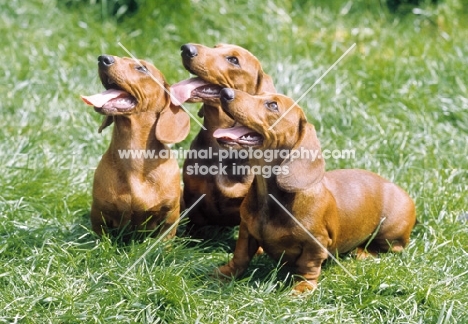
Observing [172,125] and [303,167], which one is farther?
[172,125]

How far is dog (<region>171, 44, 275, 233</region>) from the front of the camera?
5.09m

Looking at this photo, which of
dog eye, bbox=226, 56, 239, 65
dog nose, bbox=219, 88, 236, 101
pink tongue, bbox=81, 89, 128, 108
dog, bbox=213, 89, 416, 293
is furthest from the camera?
dog eye, bbox=226, 56, 239, 65

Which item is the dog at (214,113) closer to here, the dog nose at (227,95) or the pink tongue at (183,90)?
the pink tongue at (183,90)

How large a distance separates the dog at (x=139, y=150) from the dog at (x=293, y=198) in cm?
45

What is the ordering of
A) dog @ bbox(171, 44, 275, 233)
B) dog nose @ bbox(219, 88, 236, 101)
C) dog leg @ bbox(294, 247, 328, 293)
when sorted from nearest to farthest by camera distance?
dog nose @ bbox(219, 88, 236, 101)
dog leg @ bbox(294, 247, 328, 293)
dog @ bbox(171, 44, 275, 233)

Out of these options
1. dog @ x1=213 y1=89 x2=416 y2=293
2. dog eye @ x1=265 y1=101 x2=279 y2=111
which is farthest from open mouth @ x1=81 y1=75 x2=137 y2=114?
dog eye @ x1=265 y1=101 x2=279 y2=111

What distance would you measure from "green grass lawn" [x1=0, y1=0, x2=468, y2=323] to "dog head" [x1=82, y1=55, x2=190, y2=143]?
729 millimetres

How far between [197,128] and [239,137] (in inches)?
95.5

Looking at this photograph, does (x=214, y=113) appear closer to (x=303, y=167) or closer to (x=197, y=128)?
(x=303, y=167)

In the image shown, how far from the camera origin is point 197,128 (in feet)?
23.4

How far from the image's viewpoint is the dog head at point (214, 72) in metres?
5.06

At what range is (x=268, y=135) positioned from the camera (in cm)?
471

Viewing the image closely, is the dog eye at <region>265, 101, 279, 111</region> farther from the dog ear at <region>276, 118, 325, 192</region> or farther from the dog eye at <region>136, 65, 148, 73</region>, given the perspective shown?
the dog eye at <region>136, 65, 148, 73</region>

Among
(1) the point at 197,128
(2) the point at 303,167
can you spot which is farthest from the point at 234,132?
(1) the point at 197,128
